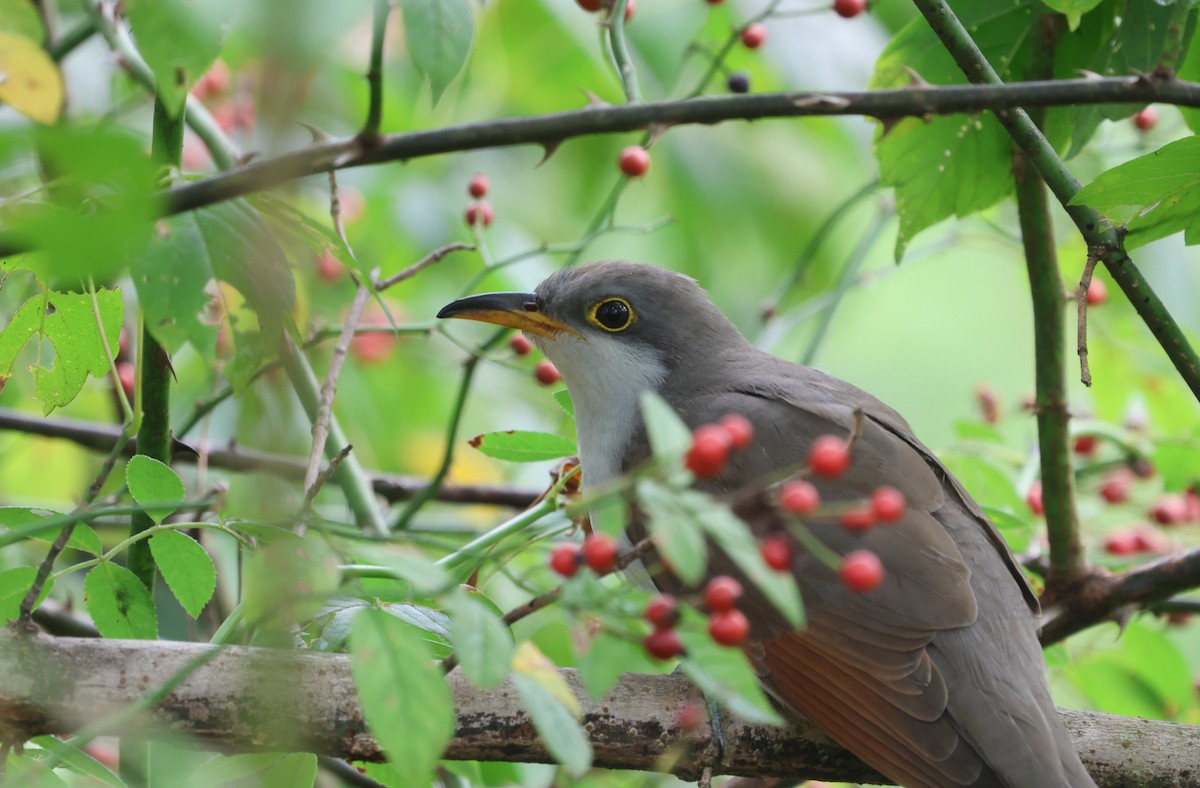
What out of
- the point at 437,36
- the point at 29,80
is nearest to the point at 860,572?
the point at 437,36

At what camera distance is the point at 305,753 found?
96.1 inches

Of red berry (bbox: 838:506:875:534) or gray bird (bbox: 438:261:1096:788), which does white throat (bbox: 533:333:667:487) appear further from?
red berry (bbox: 838:506:875:534)

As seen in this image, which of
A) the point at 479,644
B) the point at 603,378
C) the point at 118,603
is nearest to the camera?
the point at 479,644

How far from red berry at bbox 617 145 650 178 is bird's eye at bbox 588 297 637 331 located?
2.53ft

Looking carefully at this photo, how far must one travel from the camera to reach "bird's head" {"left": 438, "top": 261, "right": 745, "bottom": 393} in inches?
167

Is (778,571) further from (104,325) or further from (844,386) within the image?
(844,386)

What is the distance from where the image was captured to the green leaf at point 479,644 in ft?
4.88

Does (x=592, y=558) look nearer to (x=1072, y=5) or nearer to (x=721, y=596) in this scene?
(x=721, y=596)

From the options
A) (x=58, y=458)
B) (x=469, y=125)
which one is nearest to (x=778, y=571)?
(x=469, y=125)

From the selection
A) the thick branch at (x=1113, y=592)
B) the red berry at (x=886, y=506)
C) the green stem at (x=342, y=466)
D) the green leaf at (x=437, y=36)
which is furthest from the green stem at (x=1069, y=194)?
the green stem at (x=342, y=466)

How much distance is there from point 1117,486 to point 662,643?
3530 mm

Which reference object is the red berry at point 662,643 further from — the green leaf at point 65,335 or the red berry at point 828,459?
the green leaf at point 65,335

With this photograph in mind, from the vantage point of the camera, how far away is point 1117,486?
4613mm

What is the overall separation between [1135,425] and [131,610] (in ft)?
12.6
